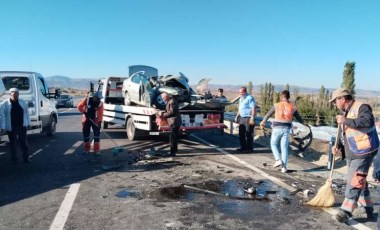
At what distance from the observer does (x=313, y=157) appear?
35.2 feet

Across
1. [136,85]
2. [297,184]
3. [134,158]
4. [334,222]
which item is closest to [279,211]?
[334,222]

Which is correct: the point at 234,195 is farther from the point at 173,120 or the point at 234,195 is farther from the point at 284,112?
the point at 173,120

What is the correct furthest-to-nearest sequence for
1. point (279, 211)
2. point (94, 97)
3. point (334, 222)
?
point (94, 97) < point (279, 211) < point (334, 222)

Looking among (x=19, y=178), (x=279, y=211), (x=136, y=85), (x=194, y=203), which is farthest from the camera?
(x=136, y=85)

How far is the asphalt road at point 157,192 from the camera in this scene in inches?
195

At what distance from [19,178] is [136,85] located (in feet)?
19.1

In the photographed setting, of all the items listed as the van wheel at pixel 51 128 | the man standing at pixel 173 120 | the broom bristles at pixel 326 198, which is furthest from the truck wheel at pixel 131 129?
the broom bristles at pixel 326 198

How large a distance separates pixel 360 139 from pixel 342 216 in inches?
40.2

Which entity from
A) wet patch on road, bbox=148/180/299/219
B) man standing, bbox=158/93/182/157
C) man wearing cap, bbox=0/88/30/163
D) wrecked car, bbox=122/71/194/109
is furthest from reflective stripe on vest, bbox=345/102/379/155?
man wearing cap, bbox=0/88/30/163

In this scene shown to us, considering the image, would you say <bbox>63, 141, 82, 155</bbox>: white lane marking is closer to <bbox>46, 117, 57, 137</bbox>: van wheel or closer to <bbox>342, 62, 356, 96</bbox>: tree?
<bbox>46, 117, 57, 137</bbox>: van wheel

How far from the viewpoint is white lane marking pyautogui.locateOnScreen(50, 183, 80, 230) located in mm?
4773

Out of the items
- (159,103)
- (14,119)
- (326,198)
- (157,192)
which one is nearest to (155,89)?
(159,103)

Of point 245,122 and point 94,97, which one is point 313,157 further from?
point 94,97

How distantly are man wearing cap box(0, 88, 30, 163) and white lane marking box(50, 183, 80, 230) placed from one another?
2.96 m
